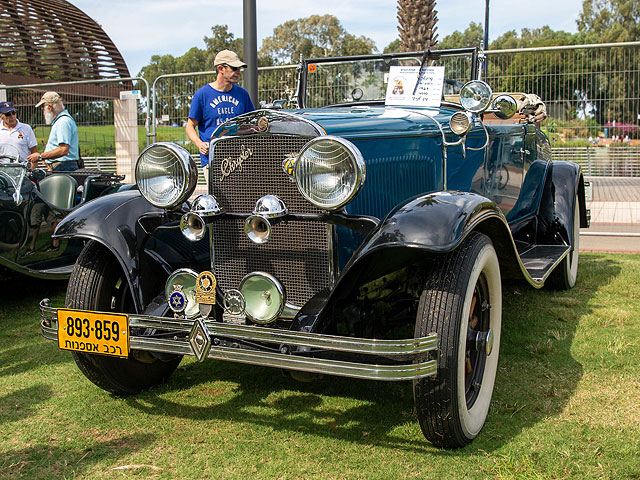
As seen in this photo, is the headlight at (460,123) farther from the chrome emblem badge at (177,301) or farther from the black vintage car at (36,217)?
the black vintage car at (36,217)

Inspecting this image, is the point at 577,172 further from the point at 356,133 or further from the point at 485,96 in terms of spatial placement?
the point at 356,133

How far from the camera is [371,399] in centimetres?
318

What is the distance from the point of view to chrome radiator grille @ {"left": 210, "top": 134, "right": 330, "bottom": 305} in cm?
284

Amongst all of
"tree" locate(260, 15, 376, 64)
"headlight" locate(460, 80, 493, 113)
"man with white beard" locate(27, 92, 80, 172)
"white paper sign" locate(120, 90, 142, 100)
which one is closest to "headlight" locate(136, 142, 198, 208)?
"headlight" locate(460, 80, 493, 113)

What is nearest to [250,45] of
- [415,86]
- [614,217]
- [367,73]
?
[367,73]

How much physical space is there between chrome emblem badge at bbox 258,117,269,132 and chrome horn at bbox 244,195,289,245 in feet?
1.06

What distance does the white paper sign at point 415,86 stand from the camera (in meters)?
4.17

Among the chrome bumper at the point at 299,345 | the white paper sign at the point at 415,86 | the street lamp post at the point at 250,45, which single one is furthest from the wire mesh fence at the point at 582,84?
the chrome bumper at the point at 299,345

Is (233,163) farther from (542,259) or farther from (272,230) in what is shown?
(542,259)

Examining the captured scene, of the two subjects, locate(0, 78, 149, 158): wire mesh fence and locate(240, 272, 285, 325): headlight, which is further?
locate(0, 78, 149, 158): wire mesh fence

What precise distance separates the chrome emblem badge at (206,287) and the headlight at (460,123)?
5.33 feet

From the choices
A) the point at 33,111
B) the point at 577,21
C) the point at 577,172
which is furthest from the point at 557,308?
the point at 577,21

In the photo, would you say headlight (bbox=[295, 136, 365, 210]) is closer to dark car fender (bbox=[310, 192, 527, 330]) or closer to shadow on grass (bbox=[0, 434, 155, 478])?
dark car fender (bbox=[310, 192, 527, 330])

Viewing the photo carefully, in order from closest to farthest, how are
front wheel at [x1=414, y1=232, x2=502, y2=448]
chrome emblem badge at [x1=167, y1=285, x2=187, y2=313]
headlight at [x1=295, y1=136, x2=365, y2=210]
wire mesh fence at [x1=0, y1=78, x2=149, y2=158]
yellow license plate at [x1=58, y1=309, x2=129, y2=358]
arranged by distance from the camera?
1. front wheel at [x1=414, y1=232, x2=502, y2=448]
2. headlight at [x1=295, y1=136, x2=365, y2=210]
3. yellow license plate at [x1=58, y1=309, x2=129, y2=358]
4. chrome emblem badge at [x1=167, y1=285, x2=187, y2=313]
5. wire mesh fence at [x1=0, y1=78, x2=149, y2=158]
